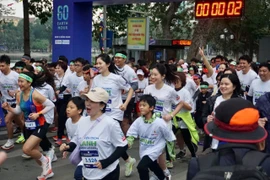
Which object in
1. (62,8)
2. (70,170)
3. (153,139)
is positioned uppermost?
(62,8)

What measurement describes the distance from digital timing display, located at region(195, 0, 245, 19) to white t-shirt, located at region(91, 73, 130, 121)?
19.7 ft

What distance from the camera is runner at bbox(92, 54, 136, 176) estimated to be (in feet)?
19.9

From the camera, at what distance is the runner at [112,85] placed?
6.07 meters

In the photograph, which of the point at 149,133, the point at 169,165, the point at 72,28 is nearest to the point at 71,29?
the point at 72,28

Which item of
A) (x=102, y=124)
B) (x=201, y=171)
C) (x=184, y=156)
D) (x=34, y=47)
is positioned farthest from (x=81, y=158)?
(x=34, y=47)

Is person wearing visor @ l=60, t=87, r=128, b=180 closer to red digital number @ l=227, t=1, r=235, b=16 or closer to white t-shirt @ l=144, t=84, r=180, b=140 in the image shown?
white t-shirt @ l=144, t=84, r=180, b=140

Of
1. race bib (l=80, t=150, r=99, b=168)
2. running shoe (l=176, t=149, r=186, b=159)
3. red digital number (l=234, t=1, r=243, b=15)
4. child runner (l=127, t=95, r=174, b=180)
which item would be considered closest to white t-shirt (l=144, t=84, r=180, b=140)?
child runner (l=127, t=95, r=174, b=180)

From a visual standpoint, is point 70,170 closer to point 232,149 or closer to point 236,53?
point 232,149

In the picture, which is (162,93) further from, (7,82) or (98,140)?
(7,82)

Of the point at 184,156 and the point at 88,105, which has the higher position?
the point at 88,105

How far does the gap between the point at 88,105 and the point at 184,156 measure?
3.91 metres

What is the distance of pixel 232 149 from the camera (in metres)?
1.83

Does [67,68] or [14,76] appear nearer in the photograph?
[14,76]

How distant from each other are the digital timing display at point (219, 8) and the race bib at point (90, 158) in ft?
27.8
